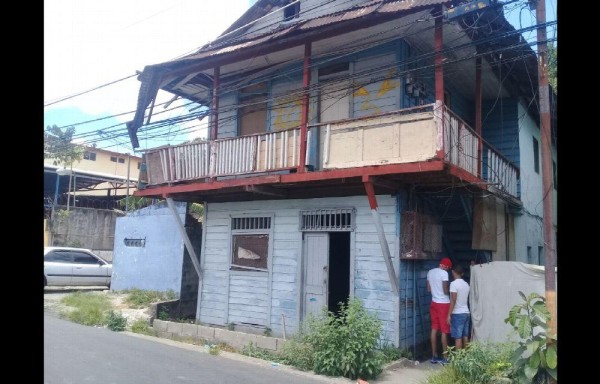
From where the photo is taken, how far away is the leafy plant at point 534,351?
5402 millimetres

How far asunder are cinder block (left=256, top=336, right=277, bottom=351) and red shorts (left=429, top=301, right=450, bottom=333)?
9.76 feet

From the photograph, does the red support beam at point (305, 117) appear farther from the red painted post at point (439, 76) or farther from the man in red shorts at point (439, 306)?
the man in red shorts at point (439, 306)

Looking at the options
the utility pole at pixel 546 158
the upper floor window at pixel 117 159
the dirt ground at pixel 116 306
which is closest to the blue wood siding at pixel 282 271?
the dirt ground at pixel 116 306

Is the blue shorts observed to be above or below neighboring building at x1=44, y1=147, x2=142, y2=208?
below

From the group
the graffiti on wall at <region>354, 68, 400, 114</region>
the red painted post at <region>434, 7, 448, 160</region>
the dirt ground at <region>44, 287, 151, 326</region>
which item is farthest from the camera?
the dirt ground at <region>44, 287, 151, 326</region>

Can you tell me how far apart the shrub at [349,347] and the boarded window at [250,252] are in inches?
130

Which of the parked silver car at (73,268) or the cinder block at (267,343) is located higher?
the parked silver car at (73,268)

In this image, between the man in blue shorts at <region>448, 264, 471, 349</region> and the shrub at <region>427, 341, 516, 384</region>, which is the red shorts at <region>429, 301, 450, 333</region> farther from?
the shrub at <region>427, 341, 516, 384</region>

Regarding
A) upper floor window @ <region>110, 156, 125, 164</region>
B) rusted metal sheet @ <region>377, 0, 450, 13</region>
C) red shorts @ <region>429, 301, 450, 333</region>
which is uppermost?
upper floor window @ <region>110, 156, 125, 164</region>


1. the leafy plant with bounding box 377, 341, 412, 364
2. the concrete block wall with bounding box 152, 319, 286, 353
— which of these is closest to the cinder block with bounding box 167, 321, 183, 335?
the concrete block wall with bounding box 152, 319, 286, 353

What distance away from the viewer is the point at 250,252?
11234 millimetres

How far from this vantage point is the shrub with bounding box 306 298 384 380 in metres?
7.48

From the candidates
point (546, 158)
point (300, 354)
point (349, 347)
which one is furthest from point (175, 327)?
point (546, 158)
